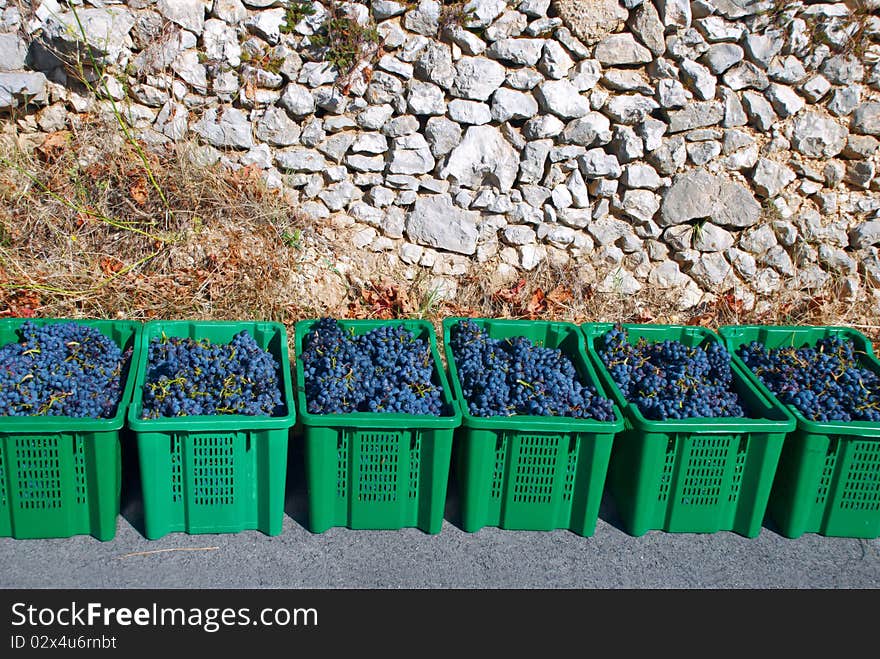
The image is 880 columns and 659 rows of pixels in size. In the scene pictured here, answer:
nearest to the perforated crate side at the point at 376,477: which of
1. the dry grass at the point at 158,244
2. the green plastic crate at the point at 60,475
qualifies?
the green plastic crate at the point at 60,475

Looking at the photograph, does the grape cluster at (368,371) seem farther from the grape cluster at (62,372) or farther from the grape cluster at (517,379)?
the grape cluster at (62,372)

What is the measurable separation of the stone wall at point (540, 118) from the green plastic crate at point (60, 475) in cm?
208

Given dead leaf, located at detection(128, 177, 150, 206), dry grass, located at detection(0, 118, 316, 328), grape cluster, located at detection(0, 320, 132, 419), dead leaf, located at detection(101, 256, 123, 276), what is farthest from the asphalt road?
dead leaf, located at detection(128, 177, 150, 206)

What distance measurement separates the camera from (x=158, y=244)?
4.81 meters

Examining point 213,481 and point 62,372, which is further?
point 62,372

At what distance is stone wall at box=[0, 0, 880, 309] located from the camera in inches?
183

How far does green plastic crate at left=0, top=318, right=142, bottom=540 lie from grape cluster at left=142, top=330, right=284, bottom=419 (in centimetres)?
16

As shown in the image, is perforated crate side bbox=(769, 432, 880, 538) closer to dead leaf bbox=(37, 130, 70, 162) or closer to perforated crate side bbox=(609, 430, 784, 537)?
perforated crate side bbox=(609, 430, 784, 537)

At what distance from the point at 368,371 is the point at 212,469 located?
84 centimetres

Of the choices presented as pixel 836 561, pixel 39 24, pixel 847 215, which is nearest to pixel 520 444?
pixel 836 561

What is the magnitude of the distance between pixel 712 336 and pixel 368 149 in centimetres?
231

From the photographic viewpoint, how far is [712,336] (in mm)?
4344

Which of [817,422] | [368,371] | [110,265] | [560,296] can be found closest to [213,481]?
[368,371]

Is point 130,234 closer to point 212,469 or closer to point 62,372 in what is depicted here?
point 62,372
